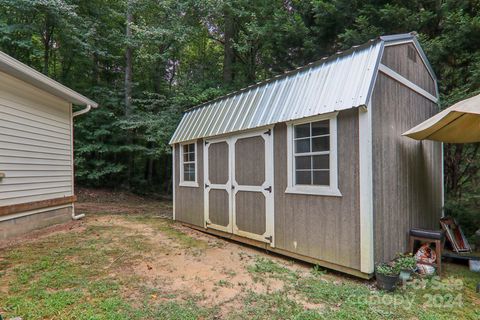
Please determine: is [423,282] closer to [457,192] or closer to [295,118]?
[295,118]

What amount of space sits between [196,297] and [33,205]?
4762 mm

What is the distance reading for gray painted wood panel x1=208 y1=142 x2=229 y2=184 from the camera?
5.45 meters

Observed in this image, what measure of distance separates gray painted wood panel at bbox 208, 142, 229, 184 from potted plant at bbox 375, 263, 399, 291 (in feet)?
10.2

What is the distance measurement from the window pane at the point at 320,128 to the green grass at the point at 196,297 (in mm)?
1922

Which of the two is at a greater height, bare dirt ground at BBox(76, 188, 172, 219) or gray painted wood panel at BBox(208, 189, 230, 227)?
gray painted wood panel at BBox(208, 189, 230, 227)

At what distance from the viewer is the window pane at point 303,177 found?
3926 mm

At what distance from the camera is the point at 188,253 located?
4.60 meters

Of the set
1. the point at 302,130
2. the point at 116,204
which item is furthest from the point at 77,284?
the point at 116,204

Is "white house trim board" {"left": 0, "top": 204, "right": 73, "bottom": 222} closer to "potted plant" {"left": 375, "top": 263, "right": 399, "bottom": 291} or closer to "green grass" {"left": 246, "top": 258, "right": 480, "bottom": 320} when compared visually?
"green grass" {"left": 246, "top": 258, "right": 480, "bottom": 320}

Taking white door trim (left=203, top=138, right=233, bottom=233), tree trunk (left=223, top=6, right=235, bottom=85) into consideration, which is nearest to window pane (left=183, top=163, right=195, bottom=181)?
white door trim (left=203, top=138, right=233, bottom=233)

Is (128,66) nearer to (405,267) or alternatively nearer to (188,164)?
(188,164)

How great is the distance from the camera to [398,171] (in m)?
3.84

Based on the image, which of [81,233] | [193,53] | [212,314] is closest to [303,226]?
[212,314]

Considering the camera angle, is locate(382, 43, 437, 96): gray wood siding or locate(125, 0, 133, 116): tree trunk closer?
locate(382, 43, 437, 96): gray wood siding
